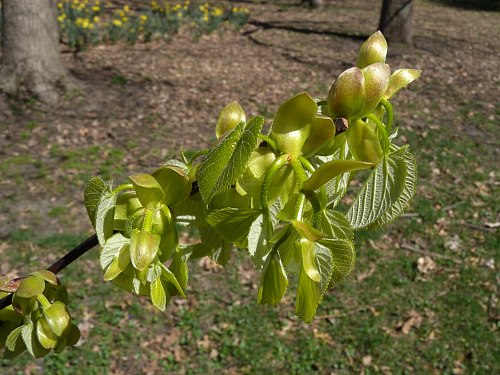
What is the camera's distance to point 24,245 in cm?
366

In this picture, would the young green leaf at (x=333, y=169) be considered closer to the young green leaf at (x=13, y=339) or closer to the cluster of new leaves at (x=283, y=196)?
the cluster of new leaves at (x=283, y=196)

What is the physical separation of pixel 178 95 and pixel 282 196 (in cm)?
538

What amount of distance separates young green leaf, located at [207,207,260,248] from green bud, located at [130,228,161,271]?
0.23ft

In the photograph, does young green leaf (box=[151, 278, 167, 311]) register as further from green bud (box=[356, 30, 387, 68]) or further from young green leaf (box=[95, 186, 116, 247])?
green bud (box=[356, 30, 387, 68])

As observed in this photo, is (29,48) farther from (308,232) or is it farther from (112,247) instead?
(308,232)

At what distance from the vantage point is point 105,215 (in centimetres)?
59

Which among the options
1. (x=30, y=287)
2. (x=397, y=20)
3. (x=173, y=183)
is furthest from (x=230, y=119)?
(x=397, y=20)

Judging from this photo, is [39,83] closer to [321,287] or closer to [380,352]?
[380,352]

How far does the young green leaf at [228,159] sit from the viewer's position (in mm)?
489

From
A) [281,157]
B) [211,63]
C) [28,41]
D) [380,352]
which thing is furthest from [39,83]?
[281,157]

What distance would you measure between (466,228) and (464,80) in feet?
10.3

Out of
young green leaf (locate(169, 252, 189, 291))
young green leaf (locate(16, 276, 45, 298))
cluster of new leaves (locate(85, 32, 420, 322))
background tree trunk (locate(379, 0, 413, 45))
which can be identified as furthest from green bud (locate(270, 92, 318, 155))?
background tree trunk (locate(379, 0, 413, 45))

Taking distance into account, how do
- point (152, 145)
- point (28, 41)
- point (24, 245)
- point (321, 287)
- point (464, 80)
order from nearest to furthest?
point (321, 287)
point (24, 245)
point (152, 145)
point (28, 41)
point (464, 80)

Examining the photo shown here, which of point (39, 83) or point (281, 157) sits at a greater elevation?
point (281, 157)
